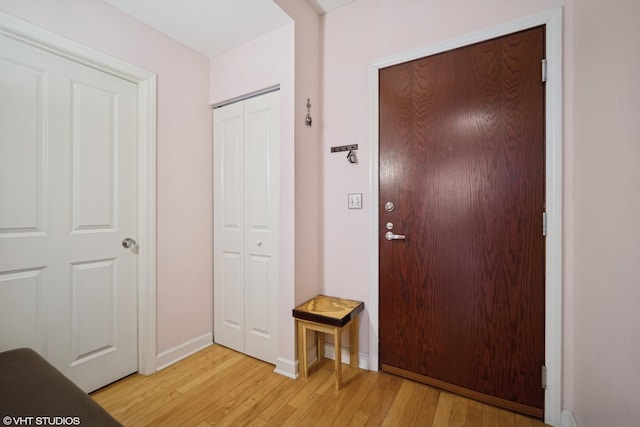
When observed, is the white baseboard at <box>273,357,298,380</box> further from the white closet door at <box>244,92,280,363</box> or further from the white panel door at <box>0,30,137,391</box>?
the white panel door at <box>0,30,137,391</box>

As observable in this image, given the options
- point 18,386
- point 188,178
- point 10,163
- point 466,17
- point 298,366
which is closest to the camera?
point 18,386

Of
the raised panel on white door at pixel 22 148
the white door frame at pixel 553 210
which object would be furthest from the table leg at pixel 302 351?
the raised panel on white door at pixel 22 148

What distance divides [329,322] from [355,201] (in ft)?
2.80

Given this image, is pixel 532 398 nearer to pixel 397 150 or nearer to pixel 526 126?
pixel 526 126

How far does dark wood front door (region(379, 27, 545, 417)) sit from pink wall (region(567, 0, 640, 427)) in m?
0.16

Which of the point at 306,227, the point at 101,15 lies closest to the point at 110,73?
the point at 101,15

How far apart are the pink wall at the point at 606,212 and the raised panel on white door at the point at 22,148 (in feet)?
8.64

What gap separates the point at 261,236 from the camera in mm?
2018

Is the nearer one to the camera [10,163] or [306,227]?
[10,163]

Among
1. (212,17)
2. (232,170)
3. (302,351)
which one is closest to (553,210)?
(302,351)

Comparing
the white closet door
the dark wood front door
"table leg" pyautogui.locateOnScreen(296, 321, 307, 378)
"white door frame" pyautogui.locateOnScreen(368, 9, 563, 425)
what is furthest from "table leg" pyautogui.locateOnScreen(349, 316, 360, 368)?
"white door frame" pyautogui.locateOnScreen(368, 9, 563, 425)

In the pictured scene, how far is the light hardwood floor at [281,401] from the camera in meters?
1.42

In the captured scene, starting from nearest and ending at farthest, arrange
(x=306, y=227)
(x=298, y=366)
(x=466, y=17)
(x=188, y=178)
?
(x=466, y=17) → (x=298, y=366) → (x=306, y=227) → (x=188, y=178)

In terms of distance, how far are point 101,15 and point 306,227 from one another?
1841 mm
